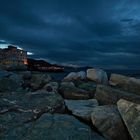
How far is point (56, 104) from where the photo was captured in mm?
A: 7082

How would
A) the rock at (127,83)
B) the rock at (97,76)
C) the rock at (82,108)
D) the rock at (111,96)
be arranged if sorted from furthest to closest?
the rock at (97,76) → the rock at (127,83) → the rock at (111,96) → the rock at (82,108)

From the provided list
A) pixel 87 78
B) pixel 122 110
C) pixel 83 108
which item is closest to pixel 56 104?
pixel 83 108

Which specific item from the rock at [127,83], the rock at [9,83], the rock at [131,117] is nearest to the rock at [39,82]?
the rock at [9,83]

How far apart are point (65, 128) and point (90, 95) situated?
3.79m

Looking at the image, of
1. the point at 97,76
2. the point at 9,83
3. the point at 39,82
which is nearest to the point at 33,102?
the point at 9,83

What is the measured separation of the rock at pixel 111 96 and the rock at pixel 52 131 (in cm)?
228

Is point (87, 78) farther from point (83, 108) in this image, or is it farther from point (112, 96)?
point (83, 108)

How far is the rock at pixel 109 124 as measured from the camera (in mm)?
5867

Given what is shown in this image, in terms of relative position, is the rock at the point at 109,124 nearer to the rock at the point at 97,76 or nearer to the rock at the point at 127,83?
the rock at the point at 127,83

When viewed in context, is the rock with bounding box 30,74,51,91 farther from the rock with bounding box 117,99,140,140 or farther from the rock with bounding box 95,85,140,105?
A: the rock with bounding box 117,99,140,140

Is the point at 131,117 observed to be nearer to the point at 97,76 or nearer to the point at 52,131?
the point at 52,131

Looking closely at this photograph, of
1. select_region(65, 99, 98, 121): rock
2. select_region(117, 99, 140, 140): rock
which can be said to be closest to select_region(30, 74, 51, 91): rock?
select_region(65, 99, 98, 121): rock

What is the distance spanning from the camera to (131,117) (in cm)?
564

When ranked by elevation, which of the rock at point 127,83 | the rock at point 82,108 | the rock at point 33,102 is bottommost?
the rock at point 82,108
